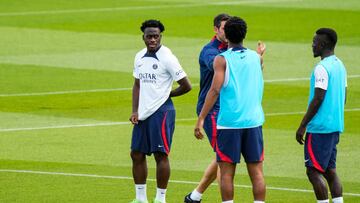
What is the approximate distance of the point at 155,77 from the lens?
14.9 metres

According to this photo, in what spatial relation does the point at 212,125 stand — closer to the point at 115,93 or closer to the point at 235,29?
the point at 235,29

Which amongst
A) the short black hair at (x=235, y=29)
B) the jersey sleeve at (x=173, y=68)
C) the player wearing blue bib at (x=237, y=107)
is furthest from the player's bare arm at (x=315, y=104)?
the jersey sleeve at (x=173, y=68)

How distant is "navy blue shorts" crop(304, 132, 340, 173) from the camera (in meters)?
13.8

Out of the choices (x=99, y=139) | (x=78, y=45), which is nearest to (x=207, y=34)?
(x=78, y=45)

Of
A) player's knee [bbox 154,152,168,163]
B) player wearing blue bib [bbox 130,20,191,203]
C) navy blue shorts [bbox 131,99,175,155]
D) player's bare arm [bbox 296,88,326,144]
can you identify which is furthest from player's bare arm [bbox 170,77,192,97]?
player's bare arm [bbox 296,88,326,144]

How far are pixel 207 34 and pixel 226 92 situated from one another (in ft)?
75.7

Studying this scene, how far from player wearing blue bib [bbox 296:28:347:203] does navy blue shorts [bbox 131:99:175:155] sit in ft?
6.09

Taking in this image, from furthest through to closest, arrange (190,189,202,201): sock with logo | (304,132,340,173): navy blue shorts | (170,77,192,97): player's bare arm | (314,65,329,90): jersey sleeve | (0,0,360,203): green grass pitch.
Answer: (0,0,360,203): green grass pitch < (190,189,202,201): sock with logo < (170,77,192,97): player's bare arm < (304,132,340,173): navy blue shorts < (314,65,329,90): jersey sleeve

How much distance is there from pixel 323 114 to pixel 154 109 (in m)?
2.25

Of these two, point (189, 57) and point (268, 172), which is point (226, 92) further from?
point (189, 57)

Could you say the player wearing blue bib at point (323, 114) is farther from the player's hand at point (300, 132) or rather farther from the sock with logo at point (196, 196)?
the sock with logo at point (196, 196)

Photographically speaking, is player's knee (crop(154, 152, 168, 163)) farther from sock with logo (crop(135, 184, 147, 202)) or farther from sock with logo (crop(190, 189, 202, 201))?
sock with logo (crop(190, 189, 202, 201))

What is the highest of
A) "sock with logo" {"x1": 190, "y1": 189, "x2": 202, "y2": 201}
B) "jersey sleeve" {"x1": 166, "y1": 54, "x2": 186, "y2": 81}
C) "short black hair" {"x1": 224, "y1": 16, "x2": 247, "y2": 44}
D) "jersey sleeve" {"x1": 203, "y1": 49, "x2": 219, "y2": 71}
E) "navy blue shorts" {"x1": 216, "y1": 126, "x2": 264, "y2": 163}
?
"short black hair" {"x1": 224, "y1": 16, "x2": 247, "y2": 44}

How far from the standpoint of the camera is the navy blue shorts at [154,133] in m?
14.9
